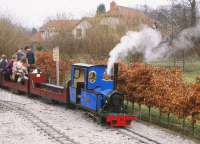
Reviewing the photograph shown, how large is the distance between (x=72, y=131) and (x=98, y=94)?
1.79 meters

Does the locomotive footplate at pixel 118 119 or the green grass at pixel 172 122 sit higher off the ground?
the locomotive footplate at pixel 118 119

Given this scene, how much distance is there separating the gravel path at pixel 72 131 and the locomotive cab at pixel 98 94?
0.43 metres

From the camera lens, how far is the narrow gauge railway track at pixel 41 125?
1220 centimetres

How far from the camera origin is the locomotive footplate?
13.9m

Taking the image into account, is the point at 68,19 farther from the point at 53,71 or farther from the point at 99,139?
the point at 99,139

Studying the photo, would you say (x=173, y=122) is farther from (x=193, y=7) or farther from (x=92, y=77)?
(x=193, y=7)

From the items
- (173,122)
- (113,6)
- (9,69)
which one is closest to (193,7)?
(113,6)

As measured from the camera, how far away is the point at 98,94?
14.5 metres

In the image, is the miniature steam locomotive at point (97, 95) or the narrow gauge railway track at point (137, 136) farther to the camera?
the miniature steam locomotive at point (97, 95)

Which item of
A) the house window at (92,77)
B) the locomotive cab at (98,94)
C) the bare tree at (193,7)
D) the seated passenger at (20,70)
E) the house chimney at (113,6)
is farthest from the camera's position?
the house chimney at (113,6)

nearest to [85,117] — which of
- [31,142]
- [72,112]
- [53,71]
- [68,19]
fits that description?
[72,112]

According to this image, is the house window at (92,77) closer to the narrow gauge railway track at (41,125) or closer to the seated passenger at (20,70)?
the narrow gauge railway track at (41,125)

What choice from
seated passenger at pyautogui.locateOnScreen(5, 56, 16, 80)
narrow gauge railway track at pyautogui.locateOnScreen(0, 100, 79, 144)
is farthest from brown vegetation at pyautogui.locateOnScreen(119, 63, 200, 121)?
seated passenger at pyautogui.locateOnScreen(5, 56, 16, 80)

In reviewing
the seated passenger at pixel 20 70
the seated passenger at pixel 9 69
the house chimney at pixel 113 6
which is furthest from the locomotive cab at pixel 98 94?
the house chimney at pixel 113 6
